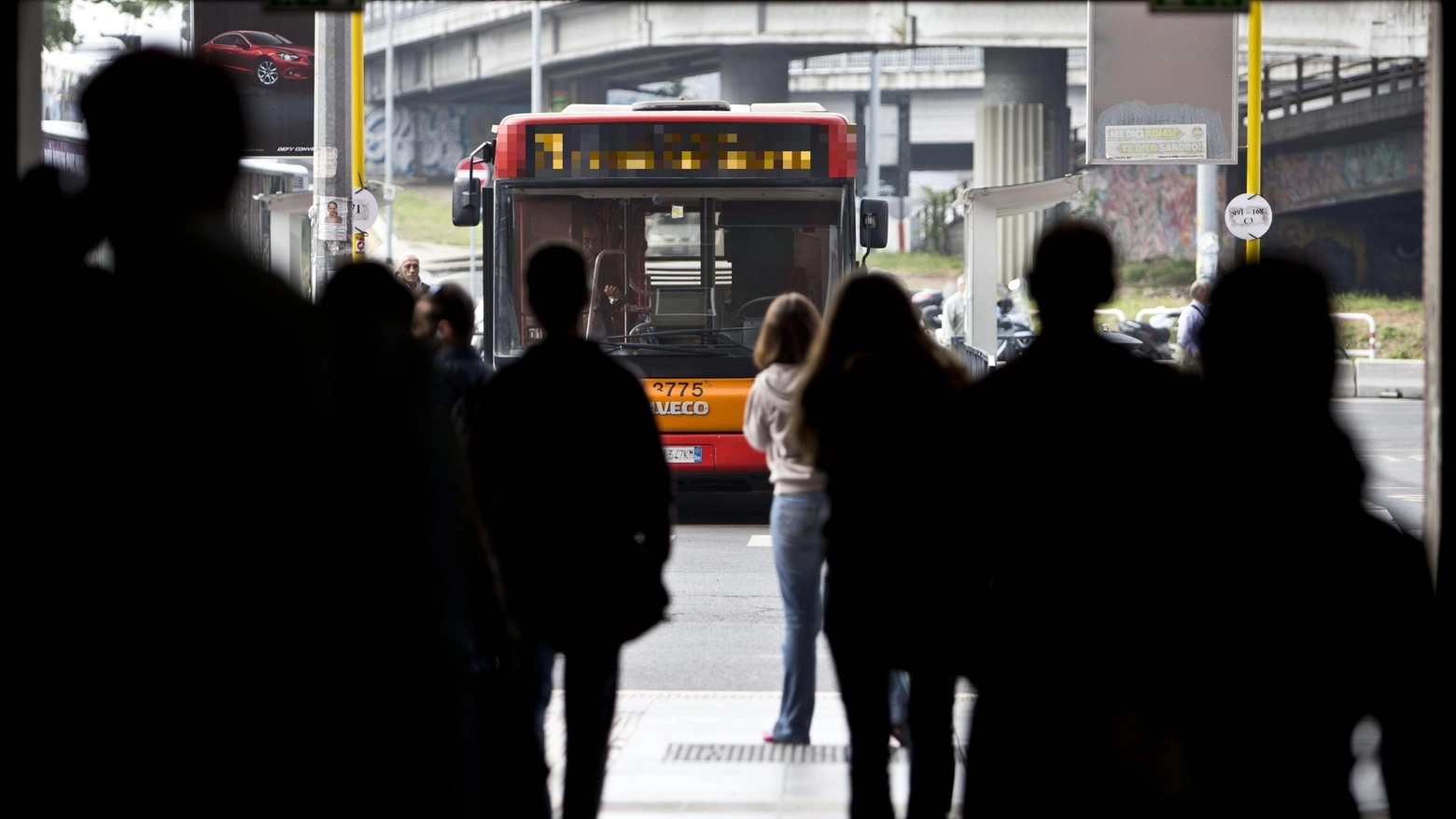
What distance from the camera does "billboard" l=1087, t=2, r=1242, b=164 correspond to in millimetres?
17438

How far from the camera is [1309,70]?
185 ft

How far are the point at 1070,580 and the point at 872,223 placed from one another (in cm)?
914

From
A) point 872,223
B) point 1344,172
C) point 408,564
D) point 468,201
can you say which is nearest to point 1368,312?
point 1344,172

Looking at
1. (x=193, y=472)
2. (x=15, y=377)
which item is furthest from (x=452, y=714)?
(x=15, y=377)

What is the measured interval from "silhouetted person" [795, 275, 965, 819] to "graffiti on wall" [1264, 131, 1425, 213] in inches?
1598

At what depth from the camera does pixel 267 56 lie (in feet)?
57.2

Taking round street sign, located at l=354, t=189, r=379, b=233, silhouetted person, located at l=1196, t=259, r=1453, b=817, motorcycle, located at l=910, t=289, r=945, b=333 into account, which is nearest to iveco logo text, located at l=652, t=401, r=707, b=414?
round street sign, located at l=354, t=189, r=379, b=233

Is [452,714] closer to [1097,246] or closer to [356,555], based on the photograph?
[356,555]

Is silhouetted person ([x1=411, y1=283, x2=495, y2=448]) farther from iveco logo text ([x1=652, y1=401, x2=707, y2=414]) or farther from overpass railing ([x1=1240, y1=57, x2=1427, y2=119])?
overpass railing ([x1=1240, y1=57, x2=1427, y2=119])

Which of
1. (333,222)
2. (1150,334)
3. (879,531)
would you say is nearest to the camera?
(879,531)

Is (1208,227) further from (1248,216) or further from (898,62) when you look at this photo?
(898,62)

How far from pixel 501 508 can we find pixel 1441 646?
2288 millimetres

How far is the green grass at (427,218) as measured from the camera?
5941cm

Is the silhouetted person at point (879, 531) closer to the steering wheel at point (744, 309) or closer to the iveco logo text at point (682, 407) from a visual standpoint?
the steering wheel at point (744, 309)
